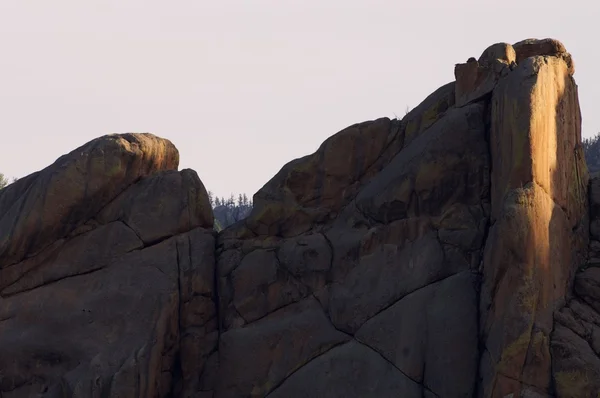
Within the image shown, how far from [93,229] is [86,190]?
979 mm

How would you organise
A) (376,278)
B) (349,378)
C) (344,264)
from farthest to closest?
(344,264)
(376,278)
(349,378)

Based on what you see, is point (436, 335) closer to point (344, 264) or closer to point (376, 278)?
point (376, 278)

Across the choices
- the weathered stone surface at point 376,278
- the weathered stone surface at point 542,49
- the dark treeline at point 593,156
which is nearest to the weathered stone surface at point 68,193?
the weathered stone surface at point 376,278

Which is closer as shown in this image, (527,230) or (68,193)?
(527,230)

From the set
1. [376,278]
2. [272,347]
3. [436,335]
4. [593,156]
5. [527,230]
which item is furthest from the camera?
[593,156]

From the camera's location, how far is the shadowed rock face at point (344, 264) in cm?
1972

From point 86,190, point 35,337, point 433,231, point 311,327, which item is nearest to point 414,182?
point 433,231

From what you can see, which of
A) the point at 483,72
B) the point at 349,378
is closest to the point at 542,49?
the point at 483,72

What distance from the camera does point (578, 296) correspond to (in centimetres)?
2084

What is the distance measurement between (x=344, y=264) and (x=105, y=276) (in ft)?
18.2

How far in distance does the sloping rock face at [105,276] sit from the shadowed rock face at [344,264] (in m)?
0.04

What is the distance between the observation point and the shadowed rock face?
64.7ft

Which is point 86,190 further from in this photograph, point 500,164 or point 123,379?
point 500,164

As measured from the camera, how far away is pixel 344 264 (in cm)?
2264
